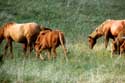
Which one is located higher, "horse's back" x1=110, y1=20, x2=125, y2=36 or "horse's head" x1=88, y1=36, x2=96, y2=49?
"horse's back" x1=110, y1=20, x2=125, y2=36

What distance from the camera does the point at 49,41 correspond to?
60.3ft

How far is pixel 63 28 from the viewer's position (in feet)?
91.4

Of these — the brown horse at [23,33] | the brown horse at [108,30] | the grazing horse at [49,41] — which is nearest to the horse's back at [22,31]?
the brown horse at [23,33]

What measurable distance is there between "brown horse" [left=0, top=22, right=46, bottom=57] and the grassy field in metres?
0.53

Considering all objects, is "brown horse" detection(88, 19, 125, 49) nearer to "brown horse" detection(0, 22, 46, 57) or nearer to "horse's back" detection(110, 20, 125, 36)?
"horse's back" detection(110, 20, 125, 36)

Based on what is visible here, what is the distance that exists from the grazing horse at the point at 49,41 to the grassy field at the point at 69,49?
0.42m

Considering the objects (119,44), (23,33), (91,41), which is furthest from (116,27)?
(23,33)

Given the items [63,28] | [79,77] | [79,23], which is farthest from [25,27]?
[79,23]

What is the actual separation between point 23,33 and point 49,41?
5.37 feet

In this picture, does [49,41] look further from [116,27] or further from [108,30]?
[108,30]

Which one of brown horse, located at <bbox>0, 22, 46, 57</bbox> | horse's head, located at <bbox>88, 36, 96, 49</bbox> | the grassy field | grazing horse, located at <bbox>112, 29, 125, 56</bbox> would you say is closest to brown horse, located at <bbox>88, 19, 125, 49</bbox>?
horse's head, located at <bbox>88, 36, 96, 49</bbox>

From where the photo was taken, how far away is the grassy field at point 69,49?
44.7 ft

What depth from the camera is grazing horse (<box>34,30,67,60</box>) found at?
1780 centimetres

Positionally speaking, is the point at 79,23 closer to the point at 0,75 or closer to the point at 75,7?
the point at 75,7
